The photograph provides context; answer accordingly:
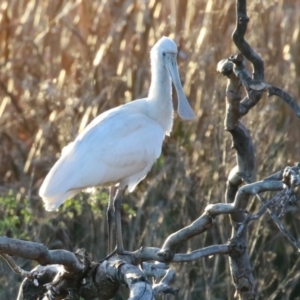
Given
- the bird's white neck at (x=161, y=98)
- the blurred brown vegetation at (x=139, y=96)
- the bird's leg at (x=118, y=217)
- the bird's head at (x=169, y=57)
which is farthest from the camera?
the blurred brown vegetation at (x=139, y=96)

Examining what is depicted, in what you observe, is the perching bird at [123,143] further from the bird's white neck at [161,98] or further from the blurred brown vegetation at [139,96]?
the blurred brown vegetation at [139,96]

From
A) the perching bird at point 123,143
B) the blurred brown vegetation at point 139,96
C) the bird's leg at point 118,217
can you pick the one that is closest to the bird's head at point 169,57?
the perching bird at point 123,143

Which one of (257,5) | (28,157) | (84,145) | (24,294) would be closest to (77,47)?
(28,157)

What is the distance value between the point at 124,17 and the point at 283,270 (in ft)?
7.92

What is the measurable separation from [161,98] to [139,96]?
6.32 ft

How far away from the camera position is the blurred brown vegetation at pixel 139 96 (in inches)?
266

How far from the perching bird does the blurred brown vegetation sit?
112 centimetres

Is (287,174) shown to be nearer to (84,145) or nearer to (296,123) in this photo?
(84,145)

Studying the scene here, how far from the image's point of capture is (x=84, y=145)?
5.14 meters

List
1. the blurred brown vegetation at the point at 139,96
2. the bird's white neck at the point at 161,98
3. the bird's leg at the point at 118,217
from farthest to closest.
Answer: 1. the blurred brown vegetation at the point at 139,96
2. the bird's white neck at the point at 161,98
3. the bird's leg at the point at 118,217

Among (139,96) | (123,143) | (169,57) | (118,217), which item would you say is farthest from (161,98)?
(139,96)

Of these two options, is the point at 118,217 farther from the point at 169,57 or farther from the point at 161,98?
the point at 169,57

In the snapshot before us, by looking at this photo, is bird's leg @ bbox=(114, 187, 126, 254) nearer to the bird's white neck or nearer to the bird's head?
the bird's white neck

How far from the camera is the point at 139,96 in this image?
739 centimetres
